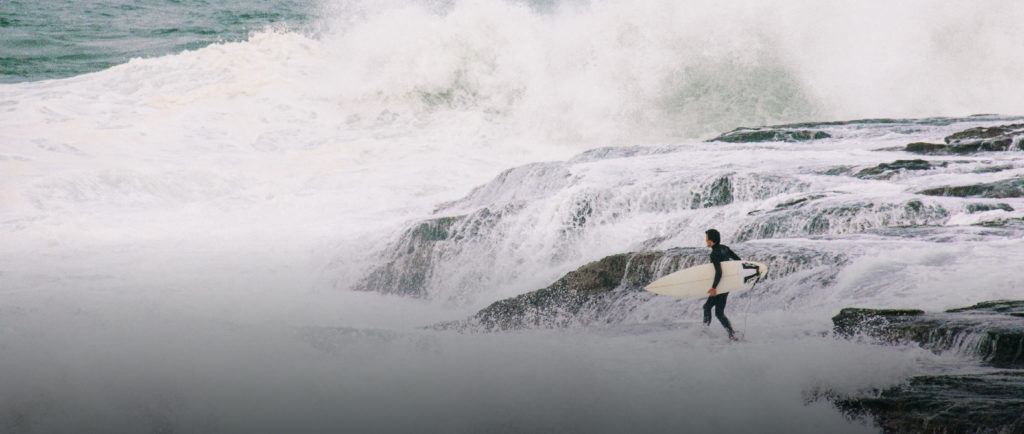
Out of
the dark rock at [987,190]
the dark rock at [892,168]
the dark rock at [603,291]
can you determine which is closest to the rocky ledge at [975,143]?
the dark rock at [892,168]

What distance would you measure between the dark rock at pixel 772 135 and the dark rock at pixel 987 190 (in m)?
4.48

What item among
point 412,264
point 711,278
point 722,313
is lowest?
point 412,264

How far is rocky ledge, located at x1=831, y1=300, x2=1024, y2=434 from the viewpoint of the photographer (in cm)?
398

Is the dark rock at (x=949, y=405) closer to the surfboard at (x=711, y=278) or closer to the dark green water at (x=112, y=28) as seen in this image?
the surfboard at (x=711, y=278)

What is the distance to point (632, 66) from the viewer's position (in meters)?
19.7

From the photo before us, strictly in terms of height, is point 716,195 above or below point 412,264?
above

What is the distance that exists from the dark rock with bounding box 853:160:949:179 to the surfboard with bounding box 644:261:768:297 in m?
3.72

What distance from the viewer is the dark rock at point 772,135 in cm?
1288

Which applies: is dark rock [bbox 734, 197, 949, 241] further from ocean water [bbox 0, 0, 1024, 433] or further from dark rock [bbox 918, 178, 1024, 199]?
dark rock [bbox 918, 178, 1024, 199]

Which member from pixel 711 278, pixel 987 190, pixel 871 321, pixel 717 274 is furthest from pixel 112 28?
pixel 871 321

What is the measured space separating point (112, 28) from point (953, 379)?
28.6 m

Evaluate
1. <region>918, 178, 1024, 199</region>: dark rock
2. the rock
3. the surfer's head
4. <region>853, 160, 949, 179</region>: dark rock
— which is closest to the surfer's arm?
the surfer's head

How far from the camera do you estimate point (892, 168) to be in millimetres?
9500

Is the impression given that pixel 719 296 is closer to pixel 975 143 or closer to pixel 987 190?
pixel 987 190
